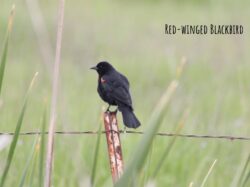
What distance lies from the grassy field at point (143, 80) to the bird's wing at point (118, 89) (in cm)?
14

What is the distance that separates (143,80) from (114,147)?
5.66 metres

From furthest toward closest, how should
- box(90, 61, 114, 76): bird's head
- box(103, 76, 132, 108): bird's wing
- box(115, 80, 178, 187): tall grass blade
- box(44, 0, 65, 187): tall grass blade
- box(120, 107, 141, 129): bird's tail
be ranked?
box(90, 61, 114, 76): bird's head < box(103, 76, 132, 108): bird's wing < box(120, 107, 141, 129): bird's tail < box(44, 0, 65, 187): tall grass blade < box(115, 80, 178, 187): tall grass blade

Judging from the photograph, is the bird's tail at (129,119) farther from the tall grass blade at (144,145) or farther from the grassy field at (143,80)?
the tall grass blade at (144,145)

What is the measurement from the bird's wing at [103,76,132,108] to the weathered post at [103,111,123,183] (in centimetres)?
49

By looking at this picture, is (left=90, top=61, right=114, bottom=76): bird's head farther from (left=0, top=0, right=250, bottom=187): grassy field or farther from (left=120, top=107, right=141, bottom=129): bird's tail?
(left=120, top=107, right=141, bottom=129): bird's tail

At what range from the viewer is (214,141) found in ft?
16.7

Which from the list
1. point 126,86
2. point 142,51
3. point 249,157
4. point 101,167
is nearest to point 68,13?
point 142,51

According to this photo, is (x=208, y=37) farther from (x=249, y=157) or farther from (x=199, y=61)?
(x=249, y=157)

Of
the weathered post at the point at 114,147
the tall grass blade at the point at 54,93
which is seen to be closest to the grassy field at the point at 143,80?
the tall grass blade at the point at 54,93

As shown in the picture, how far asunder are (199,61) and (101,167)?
4257 millimetres

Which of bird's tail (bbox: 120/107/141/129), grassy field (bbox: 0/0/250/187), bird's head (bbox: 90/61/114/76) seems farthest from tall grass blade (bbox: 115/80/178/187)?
bird's head (bbox: 90/61/114/76)

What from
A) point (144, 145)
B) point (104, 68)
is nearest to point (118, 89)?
point (104, 68)

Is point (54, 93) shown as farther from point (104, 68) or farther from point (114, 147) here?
point (104, 68)

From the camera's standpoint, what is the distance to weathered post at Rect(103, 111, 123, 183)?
2186 millimetres
